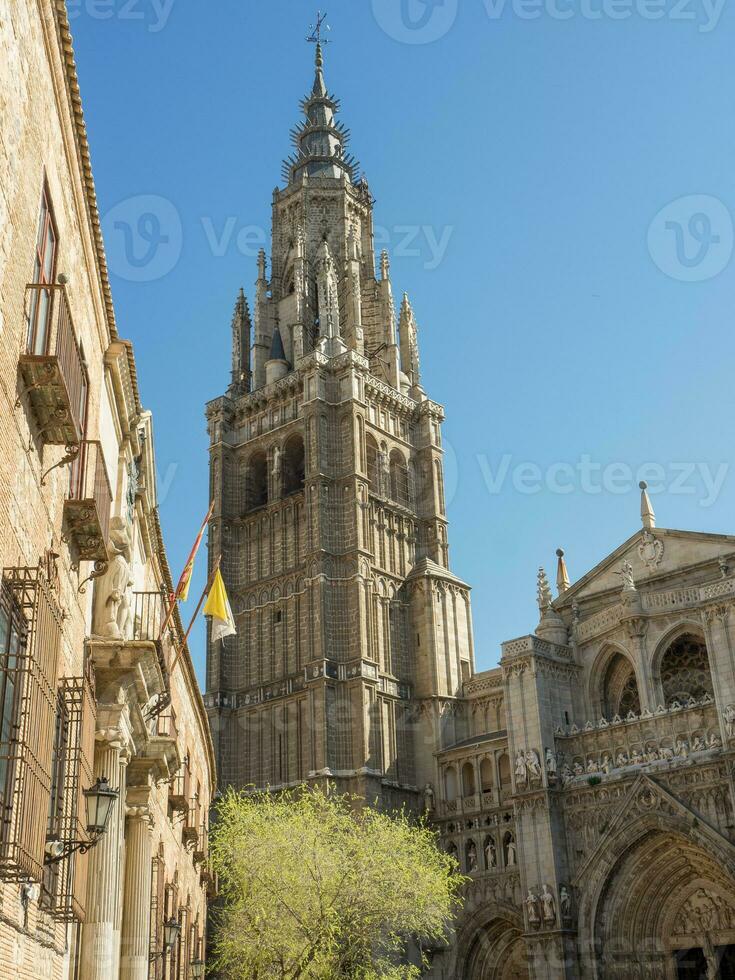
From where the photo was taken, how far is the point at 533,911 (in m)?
38.1

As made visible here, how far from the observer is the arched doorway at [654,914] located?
3653 cm

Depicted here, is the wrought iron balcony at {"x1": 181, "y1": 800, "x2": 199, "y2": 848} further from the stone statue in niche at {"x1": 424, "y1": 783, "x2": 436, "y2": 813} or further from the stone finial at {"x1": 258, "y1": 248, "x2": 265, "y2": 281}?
the stone finial at {"x1": 258, "y1": 248, "x2": 265, "y2": 281}

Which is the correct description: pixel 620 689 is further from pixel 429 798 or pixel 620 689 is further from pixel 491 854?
A: pixel 429 798

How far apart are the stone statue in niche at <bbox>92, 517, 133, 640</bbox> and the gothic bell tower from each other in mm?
33759

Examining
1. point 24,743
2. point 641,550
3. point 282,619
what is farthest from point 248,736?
point 24,743

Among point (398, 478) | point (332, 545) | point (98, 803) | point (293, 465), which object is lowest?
point (98, 803)

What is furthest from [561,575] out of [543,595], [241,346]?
[241,346]

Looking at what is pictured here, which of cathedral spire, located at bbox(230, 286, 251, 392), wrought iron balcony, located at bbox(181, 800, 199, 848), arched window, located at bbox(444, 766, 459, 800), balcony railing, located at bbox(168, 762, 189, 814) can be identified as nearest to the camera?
balcony railing, located at bbox(168, 762, 189, 814)

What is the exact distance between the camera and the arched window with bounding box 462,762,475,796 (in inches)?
1953

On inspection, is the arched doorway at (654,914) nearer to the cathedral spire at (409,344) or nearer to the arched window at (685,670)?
the arched window at (685,670)

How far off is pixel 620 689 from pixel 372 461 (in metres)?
21.1

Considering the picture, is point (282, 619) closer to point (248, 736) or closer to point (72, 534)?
point (248, 736)

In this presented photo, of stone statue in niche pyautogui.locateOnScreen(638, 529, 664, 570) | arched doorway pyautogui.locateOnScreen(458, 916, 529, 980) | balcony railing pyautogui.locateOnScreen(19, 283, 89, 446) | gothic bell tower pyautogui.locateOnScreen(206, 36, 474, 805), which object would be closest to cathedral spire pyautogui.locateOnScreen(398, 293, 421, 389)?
gothic bell tower pyautogui.locateOnScreen(206, 36, 474, 805)

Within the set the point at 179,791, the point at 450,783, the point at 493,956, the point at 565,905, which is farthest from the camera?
the point at 450,783
